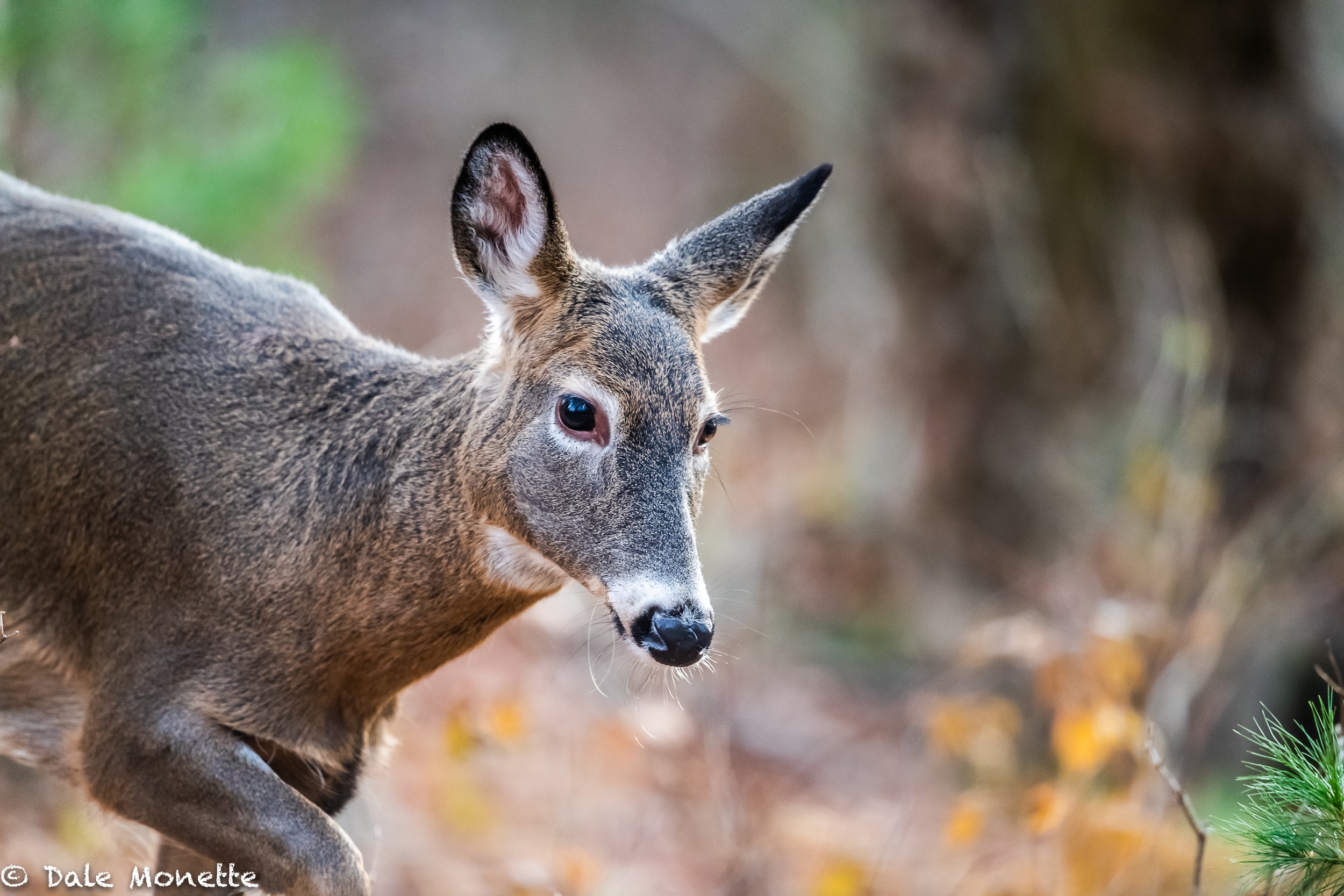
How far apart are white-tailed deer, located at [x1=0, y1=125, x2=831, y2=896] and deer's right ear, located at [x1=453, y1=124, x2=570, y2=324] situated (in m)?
0.01

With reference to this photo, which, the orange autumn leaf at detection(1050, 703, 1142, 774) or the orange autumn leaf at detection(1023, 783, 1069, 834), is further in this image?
the orange autumn leaf at detection(1050, 703, 1142, 774)

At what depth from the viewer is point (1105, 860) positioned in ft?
22.6

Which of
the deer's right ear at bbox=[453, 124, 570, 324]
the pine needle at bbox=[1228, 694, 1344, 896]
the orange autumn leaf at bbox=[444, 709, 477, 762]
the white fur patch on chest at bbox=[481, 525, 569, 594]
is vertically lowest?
the pine needle at bbox=[1228, 694, 1344, 896]

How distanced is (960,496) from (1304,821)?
8266 mm

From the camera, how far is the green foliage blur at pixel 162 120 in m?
7.27

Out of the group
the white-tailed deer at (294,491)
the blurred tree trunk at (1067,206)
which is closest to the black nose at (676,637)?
the white-tailed deer at (294,491)

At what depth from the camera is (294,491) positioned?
16.7 feet

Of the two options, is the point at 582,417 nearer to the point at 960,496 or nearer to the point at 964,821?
the point at 964,821

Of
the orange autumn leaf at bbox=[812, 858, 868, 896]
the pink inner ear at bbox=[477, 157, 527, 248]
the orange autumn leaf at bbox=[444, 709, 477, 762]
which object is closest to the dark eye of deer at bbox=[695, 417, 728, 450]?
the pink inner ear at bbox=[477, 157, 527, 248]

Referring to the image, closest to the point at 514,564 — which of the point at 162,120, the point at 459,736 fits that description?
the point at 459,736

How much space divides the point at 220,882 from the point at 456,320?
1321 cm

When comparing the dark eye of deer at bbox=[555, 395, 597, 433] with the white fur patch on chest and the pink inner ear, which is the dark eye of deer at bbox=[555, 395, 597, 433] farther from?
the pink inner ear

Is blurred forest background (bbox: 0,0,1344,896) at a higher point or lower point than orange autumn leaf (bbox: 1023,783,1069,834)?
higher

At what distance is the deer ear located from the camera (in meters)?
5.38
